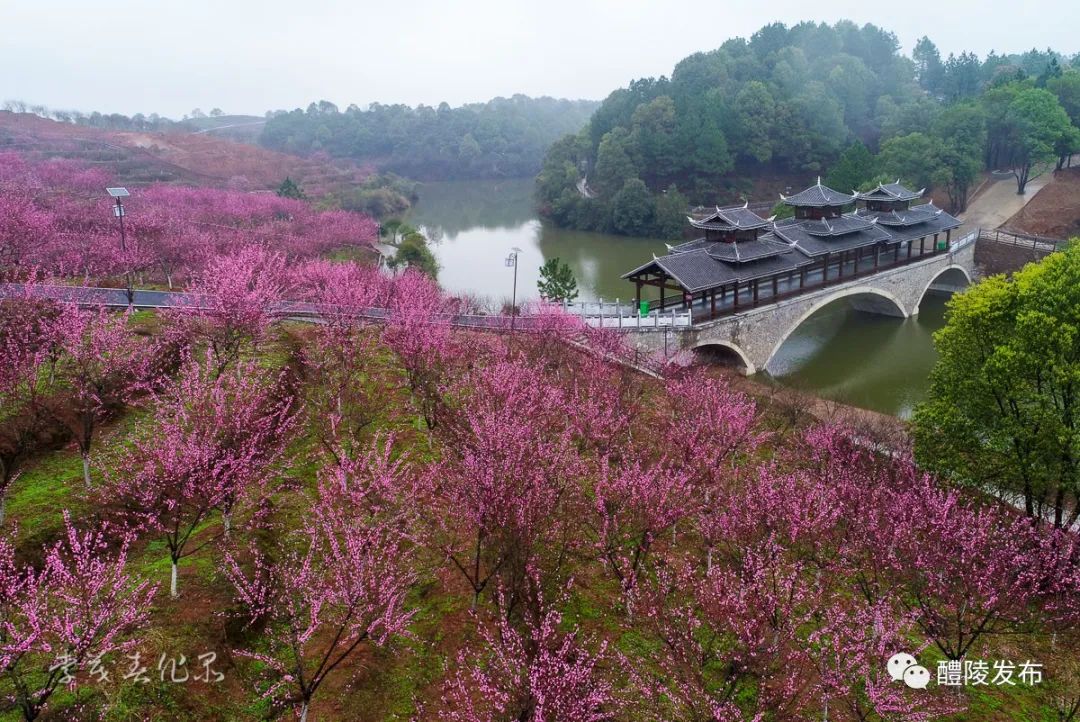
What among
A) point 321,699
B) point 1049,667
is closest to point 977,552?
point 1049,667

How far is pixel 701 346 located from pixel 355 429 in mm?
17417

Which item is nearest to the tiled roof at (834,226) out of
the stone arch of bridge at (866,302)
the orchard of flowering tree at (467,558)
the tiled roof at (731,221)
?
the stone arch of bridge at (866,302)

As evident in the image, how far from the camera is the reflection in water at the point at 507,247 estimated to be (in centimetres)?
4725

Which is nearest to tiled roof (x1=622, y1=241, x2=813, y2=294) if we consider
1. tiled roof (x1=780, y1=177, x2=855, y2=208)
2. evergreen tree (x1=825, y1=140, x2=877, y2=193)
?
tiled roof (x1=780, y1=177, x2=855, y2=208)

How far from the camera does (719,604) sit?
9961 mm

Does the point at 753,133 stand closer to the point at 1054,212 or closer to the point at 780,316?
the point at 1054,212

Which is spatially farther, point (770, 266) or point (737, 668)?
point (770, 266)

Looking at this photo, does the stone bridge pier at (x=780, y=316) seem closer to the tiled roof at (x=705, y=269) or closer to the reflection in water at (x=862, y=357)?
the reflection in water at (x=862, y=357)

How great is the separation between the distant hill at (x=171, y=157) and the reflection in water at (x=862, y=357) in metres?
53.3

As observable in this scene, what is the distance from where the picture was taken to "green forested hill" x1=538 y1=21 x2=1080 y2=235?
54875 mm

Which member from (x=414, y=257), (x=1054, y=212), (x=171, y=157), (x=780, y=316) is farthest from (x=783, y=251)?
(x=171, y=157)

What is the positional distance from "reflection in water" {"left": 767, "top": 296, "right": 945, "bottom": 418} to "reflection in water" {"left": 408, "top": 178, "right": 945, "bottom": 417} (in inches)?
1.8

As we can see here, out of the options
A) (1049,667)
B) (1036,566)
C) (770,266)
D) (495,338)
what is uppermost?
(770,266)

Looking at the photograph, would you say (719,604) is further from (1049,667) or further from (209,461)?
(209,461)
